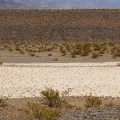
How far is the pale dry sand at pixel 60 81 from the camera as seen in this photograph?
17703 millimetres

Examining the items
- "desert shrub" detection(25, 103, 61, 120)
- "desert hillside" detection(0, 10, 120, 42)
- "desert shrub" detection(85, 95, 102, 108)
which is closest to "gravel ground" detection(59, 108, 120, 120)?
"desert shrub" detection(25, 103, 61, 120)

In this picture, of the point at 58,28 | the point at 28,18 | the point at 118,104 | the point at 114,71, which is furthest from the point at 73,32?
the point at 118,104

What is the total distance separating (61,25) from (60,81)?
51.6 metres

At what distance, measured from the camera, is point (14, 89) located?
1830 cm

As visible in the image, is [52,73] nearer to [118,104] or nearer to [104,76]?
[104,76]

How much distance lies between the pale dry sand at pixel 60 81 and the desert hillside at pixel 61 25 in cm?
4112

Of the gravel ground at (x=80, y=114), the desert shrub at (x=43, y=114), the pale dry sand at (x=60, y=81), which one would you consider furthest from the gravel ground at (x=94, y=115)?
the pale dry sand at (x=60, y=81)

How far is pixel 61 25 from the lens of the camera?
2830 inches

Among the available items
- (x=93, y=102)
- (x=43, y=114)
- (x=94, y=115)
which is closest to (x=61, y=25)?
(x=93, y=102)

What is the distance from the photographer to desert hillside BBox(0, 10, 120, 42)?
6788cm

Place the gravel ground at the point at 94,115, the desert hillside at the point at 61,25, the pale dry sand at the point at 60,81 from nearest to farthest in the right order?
the gravel ground at the point at 94,115, the pale dry sand at the point at 60,81, the desert hillside at the point at 61,25

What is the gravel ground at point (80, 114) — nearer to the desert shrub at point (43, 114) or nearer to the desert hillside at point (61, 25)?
the desert shrub at point (43, 114)

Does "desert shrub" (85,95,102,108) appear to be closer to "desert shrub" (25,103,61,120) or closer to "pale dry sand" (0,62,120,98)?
"pale dry sand" (0,62,120,98)

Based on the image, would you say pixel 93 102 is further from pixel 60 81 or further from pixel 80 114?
pixel 60 81
